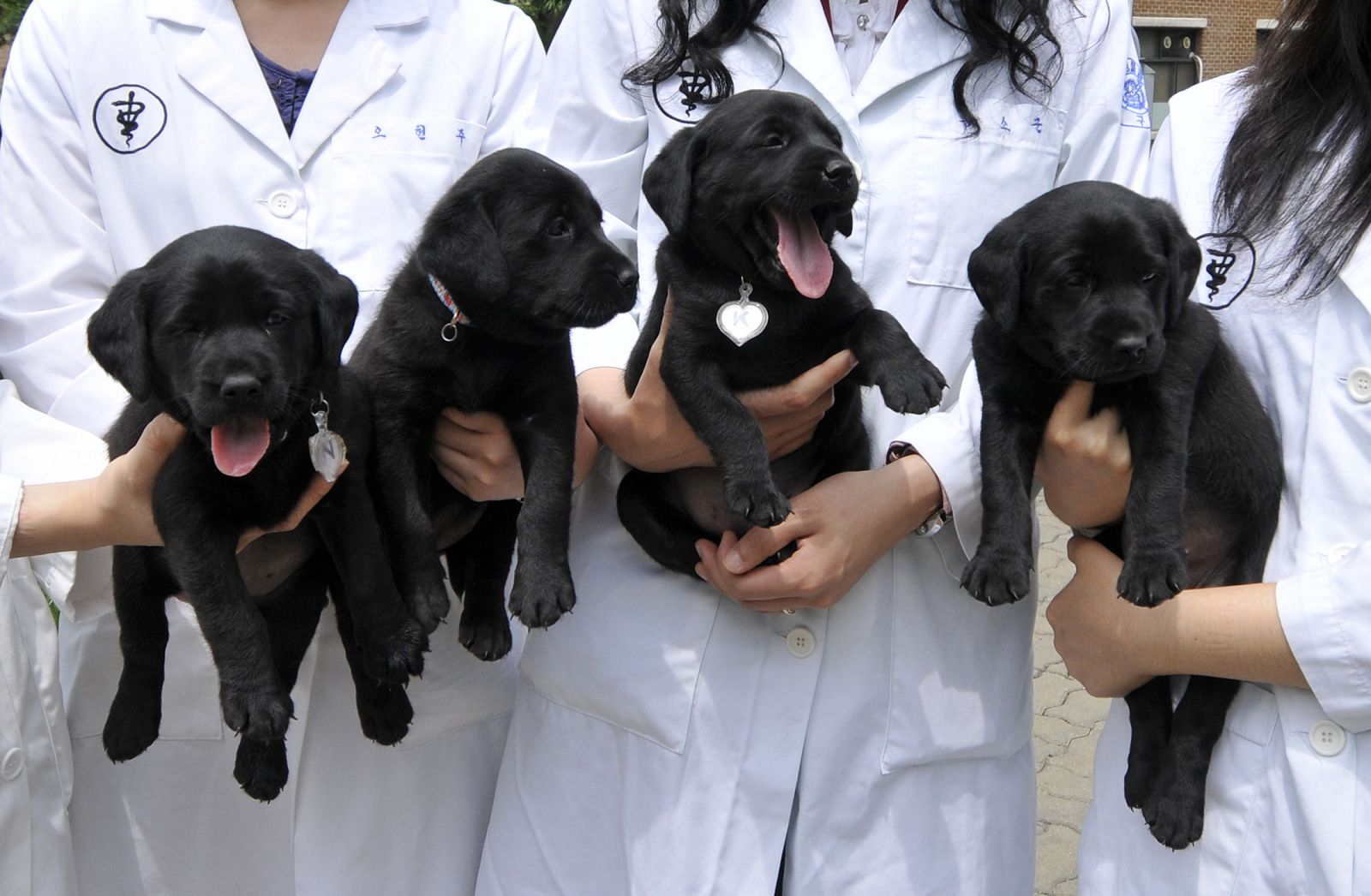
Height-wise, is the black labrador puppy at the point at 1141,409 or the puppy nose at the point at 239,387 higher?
the puppy nose at the point at 239,387

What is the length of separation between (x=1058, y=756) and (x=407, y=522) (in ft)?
15.2

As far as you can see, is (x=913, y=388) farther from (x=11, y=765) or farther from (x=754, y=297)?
(x=11, y=765)

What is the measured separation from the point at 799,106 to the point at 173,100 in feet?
4.62

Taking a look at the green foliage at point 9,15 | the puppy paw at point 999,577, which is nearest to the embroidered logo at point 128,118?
the puppy paw at point 999,577

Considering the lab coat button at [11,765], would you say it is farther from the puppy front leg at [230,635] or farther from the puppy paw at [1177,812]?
the puppy paw at [1177,812]

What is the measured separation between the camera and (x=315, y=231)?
2869 millimetres

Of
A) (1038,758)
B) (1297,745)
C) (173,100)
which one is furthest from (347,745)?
(1038,758)

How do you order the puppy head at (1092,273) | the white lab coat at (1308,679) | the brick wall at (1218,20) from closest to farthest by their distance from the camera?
1. the white lab coat at (1308,679)
2. the puppy head at (1092,273)
3. the brick wall at (1218,20)

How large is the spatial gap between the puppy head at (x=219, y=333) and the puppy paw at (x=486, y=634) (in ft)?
2.06

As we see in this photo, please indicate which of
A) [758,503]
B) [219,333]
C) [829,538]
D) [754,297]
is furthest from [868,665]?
[219,333]

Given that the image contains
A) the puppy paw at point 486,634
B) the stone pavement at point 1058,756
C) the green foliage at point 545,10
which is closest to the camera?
the puppy paw at point 486,634

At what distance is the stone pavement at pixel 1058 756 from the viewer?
535 centimetres

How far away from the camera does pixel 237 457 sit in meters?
2.30

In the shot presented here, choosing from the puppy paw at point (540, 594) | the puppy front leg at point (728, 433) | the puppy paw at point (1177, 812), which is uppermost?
the puppy front leg at point (728, 433)
